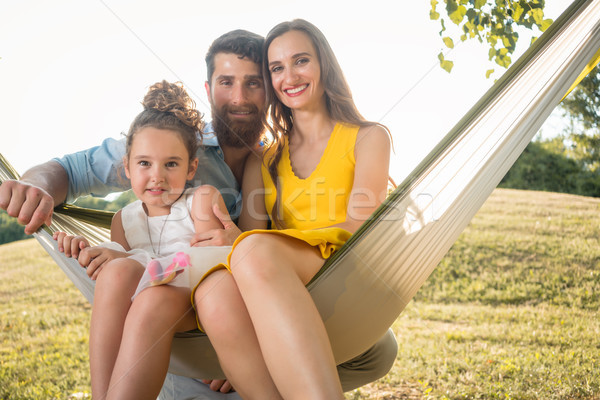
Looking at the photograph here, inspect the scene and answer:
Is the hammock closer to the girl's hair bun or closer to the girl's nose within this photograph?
the girl's nose

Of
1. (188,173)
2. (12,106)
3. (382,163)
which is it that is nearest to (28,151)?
(12,106)

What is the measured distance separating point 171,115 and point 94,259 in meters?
0.43

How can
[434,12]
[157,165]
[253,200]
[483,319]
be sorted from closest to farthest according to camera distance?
[157,165], [253,200], [434,12], [483,319]

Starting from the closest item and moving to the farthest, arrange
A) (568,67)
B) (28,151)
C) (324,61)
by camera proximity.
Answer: (568,67) < (324,61) < (28,151)

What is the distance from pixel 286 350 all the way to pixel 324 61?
0.86 meters

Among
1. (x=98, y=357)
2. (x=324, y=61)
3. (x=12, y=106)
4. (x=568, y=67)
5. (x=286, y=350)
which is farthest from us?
(x=12, y=106)

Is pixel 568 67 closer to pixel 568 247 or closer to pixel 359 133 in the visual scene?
pixel 359 133

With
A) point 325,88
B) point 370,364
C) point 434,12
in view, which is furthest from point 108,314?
point 434,12

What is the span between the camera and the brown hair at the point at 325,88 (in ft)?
4.67

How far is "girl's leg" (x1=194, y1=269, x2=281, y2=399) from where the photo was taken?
95 centimetres

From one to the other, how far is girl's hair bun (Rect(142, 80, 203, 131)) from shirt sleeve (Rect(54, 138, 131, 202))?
228 millimetres

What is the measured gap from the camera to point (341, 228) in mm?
1212

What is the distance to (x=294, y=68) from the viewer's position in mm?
1396

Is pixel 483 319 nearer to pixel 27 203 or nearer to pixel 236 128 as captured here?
pixel 236 128
